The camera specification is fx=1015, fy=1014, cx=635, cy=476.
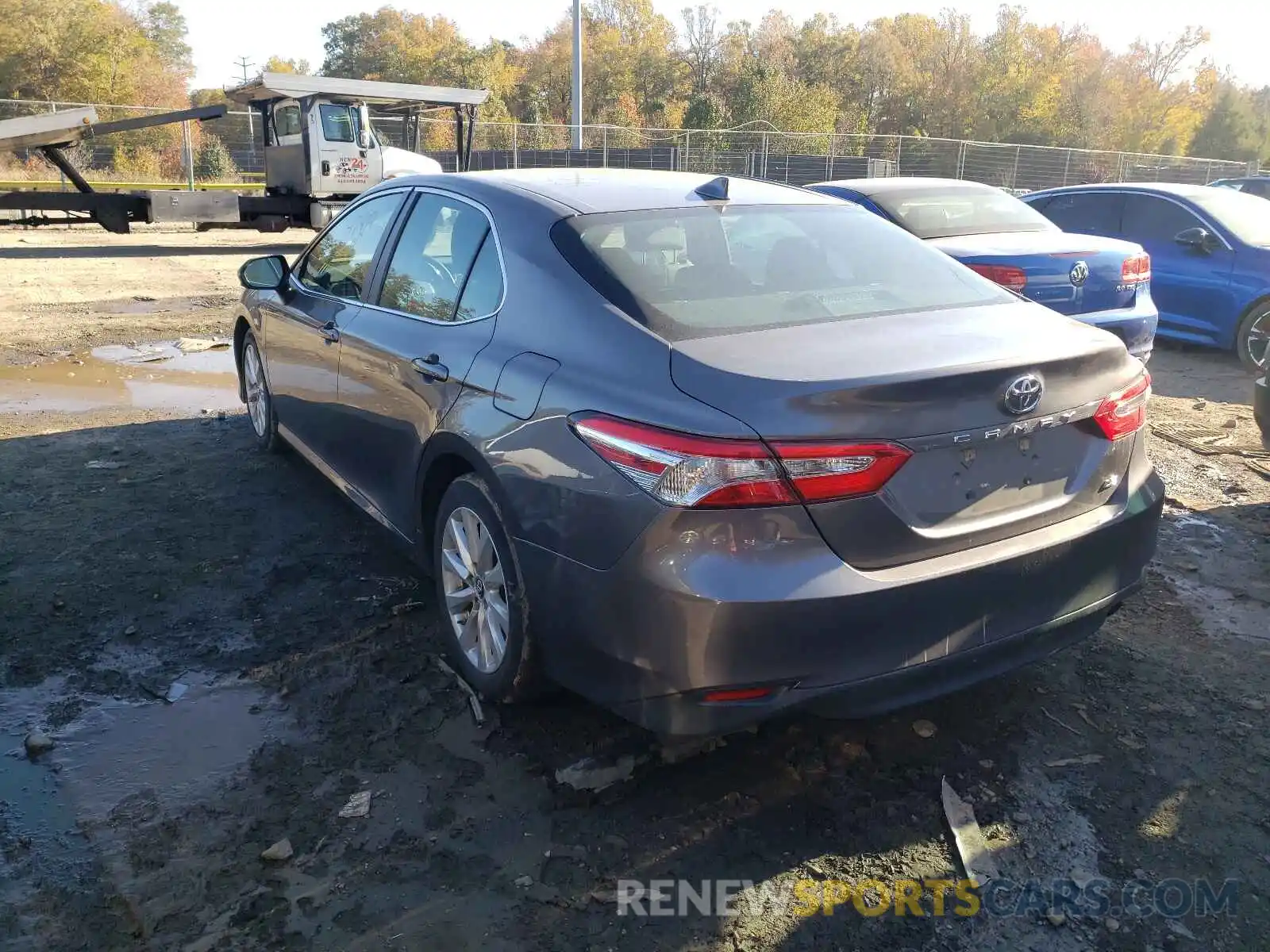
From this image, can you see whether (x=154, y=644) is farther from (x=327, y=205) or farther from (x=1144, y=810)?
(x=327, y=205)

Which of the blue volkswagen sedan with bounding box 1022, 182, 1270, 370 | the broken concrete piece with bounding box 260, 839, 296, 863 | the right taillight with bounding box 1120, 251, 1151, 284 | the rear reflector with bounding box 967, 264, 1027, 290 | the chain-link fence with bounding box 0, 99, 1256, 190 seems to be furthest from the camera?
the chain-link fence with bounding box 0, 99, 1256, 190

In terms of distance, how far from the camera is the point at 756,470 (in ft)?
7.74

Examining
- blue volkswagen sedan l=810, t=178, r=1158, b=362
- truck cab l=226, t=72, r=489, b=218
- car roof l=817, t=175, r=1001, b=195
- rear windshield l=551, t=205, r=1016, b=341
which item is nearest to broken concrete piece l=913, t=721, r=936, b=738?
rear windshield l=551, t=205, r=1016, b=341

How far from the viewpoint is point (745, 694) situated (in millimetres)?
2457

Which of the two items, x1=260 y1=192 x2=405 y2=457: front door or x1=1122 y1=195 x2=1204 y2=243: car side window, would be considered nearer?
x1=260 y1=192 x2=405 y2=457: front door

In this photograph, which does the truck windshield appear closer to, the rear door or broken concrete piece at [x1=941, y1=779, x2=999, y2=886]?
the rear door

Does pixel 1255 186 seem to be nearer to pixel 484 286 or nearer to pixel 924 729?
pixel 924 729

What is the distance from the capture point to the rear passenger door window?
11.0 feet

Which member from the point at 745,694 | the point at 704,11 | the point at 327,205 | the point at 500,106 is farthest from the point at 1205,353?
the point at 704,11

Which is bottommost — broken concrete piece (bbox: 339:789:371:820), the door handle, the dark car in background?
broken concrete piece (bbox: 339:789:371:820)

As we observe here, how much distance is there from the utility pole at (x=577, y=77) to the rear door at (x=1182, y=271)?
68.6 feet

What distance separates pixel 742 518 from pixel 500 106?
4820 cm

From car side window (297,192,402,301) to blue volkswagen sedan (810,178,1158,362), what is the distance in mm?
3763

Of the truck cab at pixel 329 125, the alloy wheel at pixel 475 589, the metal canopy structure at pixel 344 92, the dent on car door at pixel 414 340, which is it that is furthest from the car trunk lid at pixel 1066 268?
the truck cab at pixel 329 125
